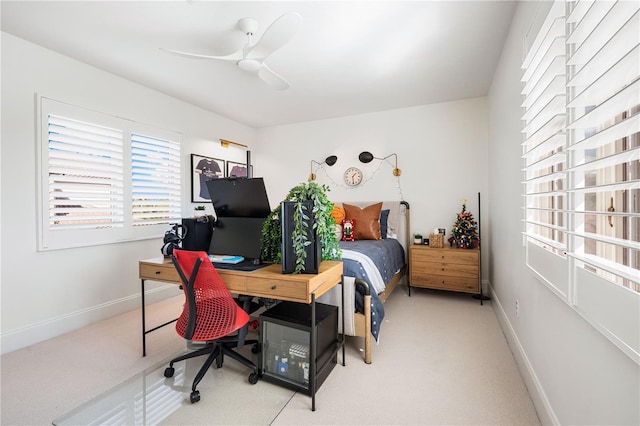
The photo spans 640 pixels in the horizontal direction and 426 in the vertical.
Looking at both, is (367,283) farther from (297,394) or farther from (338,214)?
(338,214)

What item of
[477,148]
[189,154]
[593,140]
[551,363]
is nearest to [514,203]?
[551,363]

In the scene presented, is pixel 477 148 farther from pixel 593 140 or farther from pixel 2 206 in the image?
pixel 2 206

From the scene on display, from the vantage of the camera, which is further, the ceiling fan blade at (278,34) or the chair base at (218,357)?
Result: the chair base at (218,357)

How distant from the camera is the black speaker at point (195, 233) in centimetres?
223

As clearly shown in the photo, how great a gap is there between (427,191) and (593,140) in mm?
3305

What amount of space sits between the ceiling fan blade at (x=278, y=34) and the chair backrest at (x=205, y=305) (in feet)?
4.91

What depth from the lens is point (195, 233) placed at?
2.23 m

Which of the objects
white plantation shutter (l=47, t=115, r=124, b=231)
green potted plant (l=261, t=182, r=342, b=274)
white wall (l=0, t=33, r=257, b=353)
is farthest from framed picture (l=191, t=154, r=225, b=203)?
green potted plant (l=261, t=182, r=342, b=274)

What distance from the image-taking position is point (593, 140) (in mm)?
926

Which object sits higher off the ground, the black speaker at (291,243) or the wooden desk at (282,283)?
the black speaker at (291,243)

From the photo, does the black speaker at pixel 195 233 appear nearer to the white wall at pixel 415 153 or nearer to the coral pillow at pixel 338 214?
the coral pillow at pixel 338 214

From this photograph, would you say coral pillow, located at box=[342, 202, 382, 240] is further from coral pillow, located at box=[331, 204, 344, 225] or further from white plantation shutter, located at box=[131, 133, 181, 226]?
white plantation shutter, located at box=[131, 133, 181, 226]

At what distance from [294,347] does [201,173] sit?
3147 mm

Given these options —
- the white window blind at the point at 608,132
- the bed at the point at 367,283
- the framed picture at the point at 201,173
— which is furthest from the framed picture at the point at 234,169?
the white window blind at the point at 608,132
